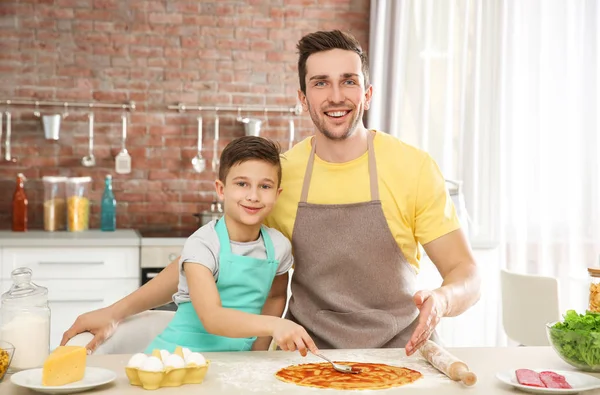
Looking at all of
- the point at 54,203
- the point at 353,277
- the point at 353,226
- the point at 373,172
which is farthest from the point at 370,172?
the point at 54,203

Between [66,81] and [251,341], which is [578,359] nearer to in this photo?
[251,341]

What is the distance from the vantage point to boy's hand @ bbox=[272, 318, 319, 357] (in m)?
1.68

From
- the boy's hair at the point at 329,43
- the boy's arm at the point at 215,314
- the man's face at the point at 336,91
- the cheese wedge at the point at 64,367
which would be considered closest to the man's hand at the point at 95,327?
the boy's arm at the point at 215,314

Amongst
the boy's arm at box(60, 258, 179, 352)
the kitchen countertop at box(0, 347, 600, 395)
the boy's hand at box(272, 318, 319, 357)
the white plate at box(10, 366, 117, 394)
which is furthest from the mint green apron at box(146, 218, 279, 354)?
the white plate at box(10, 366, 117, 394)

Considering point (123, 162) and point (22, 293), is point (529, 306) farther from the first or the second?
point (123, 162)

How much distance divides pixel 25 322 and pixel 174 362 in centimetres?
37

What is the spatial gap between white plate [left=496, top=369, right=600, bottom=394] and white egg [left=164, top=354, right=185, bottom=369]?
2.00 feet

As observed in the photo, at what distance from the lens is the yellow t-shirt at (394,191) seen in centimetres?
224

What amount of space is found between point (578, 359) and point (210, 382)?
0.77 meters

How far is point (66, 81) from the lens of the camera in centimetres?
452

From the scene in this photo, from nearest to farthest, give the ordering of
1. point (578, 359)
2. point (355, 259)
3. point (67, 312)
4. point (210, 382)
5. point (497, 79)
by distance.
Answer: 1. point (210, 382)
2. point (578, 359)
3. point (355, 259)
4. point (67, 312)
5. point (497, 79)

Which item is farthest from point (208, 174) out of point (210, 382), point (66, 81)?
point (210, 382)

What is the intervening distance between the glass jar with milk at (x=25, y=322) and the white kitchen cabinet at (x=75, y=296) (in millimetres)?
2235

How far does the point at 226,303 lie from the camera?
2.07m
